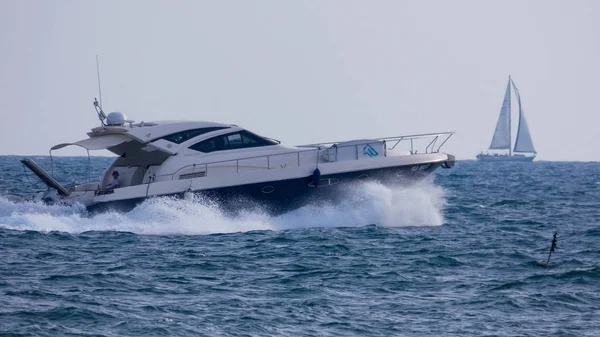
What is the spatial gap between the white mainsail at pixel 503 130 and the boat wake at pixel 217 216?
90.6 meters

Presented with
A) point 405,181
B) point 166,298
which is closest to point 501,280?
point 166,298

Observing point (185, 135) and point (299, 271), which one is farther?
point (185, 135)

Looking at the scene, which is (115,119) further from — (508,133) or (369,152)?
(508,133)

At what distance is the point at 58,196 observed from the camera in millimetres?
21406

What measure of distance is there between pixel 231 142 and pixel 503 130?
314 ft

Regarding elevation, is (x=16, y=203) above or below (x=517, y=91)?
below

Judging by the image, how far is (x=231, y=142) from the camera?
2203cm

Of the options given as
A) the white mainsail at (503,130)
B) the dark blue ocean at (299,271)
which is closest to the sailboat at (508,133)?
the white mainsail at (503,130)

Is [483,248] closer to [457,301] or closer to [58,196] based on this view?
[457,301]

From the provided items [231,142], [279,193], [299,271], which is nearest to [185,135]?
[231,142]

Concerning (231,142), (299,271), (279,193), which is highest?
(231,142)

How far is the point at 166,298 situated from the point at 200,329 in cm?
175

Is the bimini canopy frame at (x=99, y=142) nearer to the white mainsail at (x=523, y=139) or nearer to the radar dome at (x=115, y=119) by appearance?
the radar dome at (x=115, y=119)

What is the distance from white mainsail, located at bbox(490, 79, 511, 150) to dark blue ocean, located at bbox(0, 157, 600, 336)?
87.8 metres
